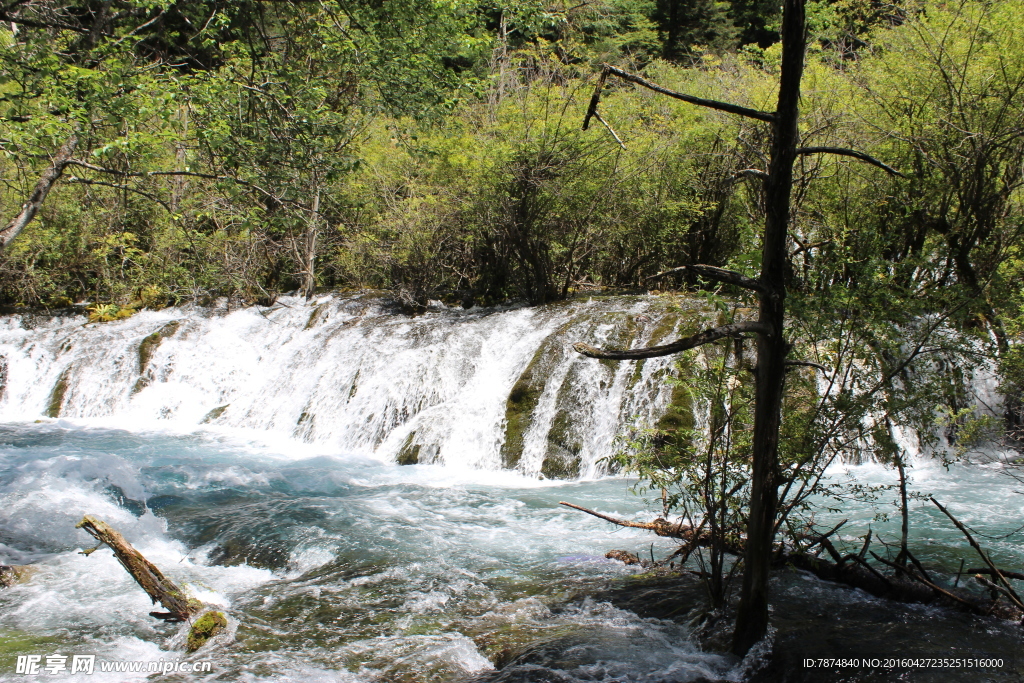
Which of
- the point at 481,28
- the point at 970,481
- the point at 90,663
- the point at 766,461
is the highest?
the point at 481,28

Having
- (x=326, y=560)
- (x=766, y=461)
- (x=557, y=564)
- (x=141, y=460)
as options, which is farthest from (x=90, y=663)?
(x=141, y=460)

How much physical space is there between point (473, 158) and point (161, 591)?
10.6 metres

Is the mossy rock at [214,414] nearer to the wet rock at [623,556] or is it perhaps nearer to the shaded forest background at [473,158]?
the shaded forest background at [473,158]

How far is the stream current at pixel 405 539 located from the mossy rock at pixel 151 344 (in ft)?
3.40

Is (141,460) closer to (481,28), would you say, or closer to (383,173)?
(481,28)

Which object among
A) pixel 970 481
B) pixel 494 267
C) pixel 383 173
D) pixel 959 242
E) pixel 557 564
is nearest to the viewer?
pixel 557 564

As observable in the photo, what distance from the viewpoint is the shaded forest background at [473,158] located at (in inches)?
228

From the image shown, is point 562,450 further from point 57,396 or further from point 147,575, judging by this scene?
point 57,396

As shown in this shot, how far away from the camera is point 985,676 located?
3691 millimetres

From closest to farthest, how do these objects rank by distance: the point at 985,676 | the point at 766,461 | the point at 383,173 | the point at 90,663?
the point at 766,461 < the point at 985,676 < the point at 90,663 < the point at 383,173

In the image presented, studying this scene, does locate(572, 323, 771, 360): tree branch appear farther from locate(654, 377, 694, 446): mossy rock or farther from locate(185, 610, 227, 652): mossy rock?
locate(654, 377, 694, 446): mossy rock

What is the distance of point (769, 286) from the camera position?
289 centimetres

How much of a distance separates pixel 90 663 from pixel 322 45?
225 inches

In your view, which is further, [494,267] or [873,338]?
[494,267]
